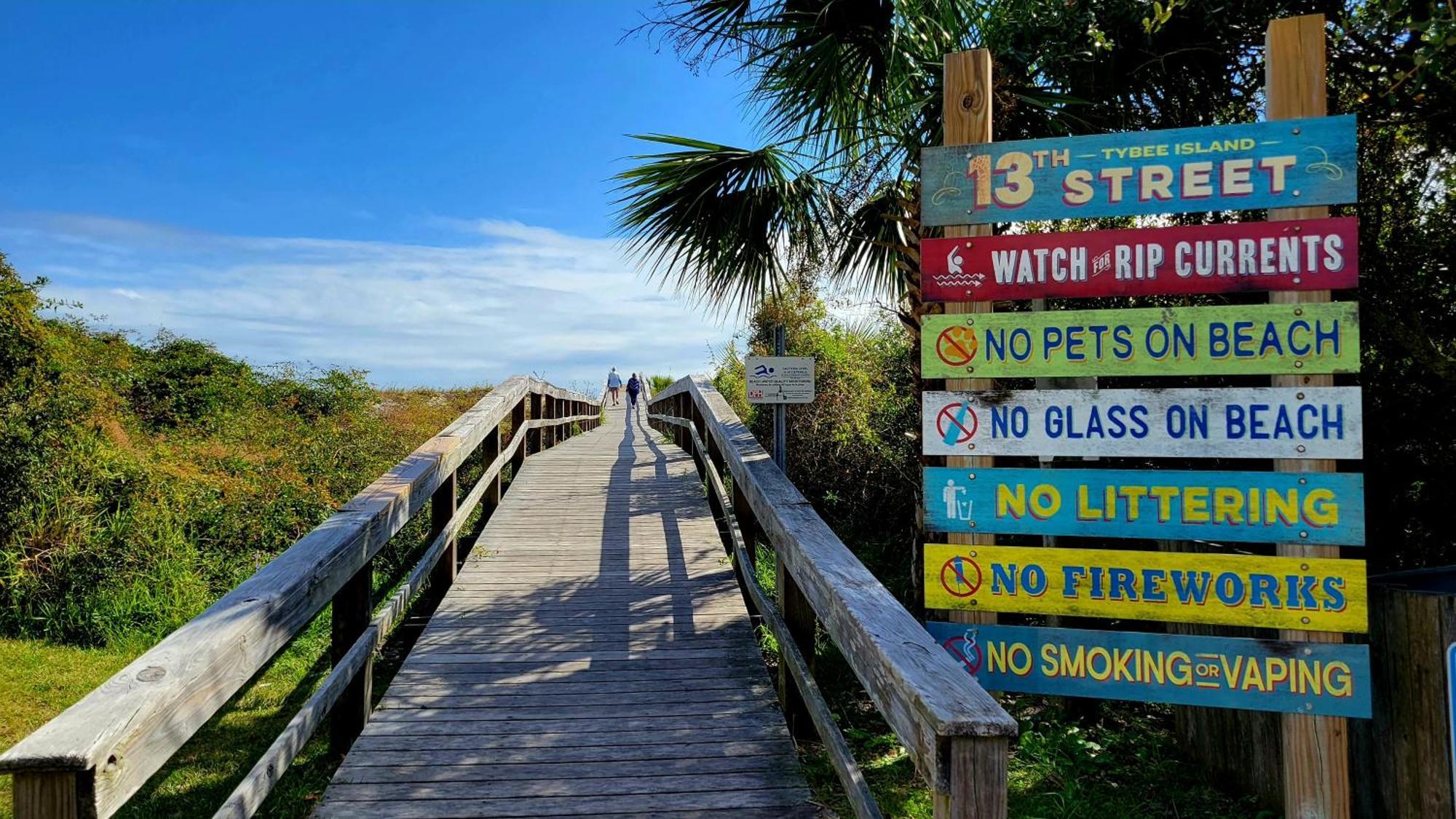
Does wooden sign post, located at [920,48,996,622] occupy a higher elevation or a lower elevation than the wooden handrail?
higher

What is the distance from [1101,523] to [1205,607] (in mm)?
460

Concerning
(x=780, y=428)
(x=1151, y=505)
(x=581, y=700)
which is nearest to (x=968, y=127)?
(x=1151, y=505)

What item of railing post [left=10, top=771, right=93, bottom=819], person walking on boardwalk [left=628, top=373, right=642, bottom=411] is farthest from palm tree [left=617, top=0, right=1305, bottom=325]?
person walking on boardwalk [left=628, top=373, right=642, bottom=411]

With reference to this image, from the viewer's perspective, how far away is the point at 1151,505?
289 cm

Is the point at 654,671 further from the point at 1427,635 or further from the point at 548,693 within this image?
the point at 1427,635

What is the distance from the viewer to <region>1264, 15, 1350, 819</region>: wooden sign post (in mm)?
2791

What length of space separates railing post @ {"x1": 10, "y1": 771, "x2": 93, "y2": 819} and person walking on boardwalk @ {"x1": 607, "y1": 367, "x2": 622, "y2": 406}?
3248 cm

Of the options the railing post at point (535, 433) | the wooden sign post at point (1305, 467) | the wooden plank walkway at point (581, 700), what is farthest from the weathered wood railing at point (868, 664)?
the railing post at point (535, 433)

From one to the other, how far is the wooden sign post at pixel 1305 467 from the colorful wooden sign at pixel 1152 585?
0.08m

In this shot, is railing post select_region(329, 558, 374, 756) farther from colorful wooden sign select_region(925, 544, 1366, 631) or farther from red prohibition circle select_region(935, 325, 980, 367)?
red prohibition circle select_region(935, 325, 980, 367)

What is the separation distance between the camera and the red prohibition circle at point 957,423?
9.96 feet

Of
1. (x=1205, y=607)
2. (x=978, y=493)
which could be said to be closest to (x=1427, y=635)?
(x=1205, y=607)

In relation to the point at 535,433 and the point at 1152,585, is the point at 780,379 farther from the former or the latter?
the point at 535,433

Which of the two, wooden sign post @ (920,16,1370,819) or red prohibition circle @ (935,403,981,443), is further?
red prohibition circle @ (935,403,981,443)
